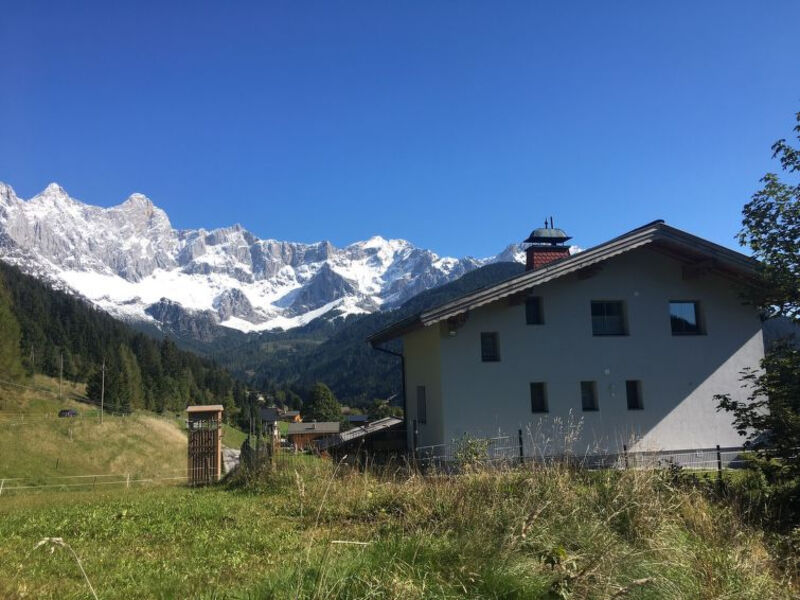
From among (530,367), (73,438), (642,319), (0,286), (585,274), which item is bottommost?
(73,438)

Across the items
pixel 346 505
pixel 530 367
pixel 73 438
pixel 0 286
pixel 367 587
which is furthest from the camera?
pixel 0 286

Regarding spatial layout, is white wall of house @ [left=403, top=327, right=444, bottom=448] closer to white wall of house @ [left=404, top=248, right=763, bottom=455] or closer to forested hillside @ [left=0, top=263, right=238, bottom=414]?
white wall of house @ [left=404, top=248, right=763, bottom=455]

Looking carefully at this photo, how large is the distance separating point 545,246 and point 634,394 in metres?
7.32

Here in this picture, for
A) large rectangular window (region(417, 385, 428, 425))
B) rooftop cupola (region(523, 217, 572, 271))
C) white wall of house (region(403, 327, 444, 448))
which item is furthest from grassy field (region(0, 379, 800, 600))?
rooftop cupola (region(523, 217, 572, 271))

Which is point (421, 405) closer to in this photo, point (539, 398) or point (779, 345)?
point (539, 398)

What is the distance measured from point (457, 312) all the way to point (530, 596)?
11.7m

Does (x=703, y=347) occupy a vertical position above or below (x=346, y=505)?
above

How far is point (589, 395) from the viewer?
17516 mm

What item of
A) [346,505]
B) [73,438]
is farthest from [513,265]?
[346,505]

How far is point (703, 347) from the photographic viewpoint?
708 inches

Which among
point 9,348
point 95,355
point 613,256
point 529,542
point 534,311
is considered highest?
point 95,355

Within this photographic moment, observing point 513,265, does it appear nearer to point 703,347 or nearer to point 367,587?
point 703,347

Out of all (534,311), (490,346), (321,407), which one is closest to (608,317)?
(534,311)

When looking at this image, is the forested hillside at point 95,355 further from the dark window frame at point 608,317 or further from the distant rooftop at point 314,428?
the dark window frame at point 608,317
